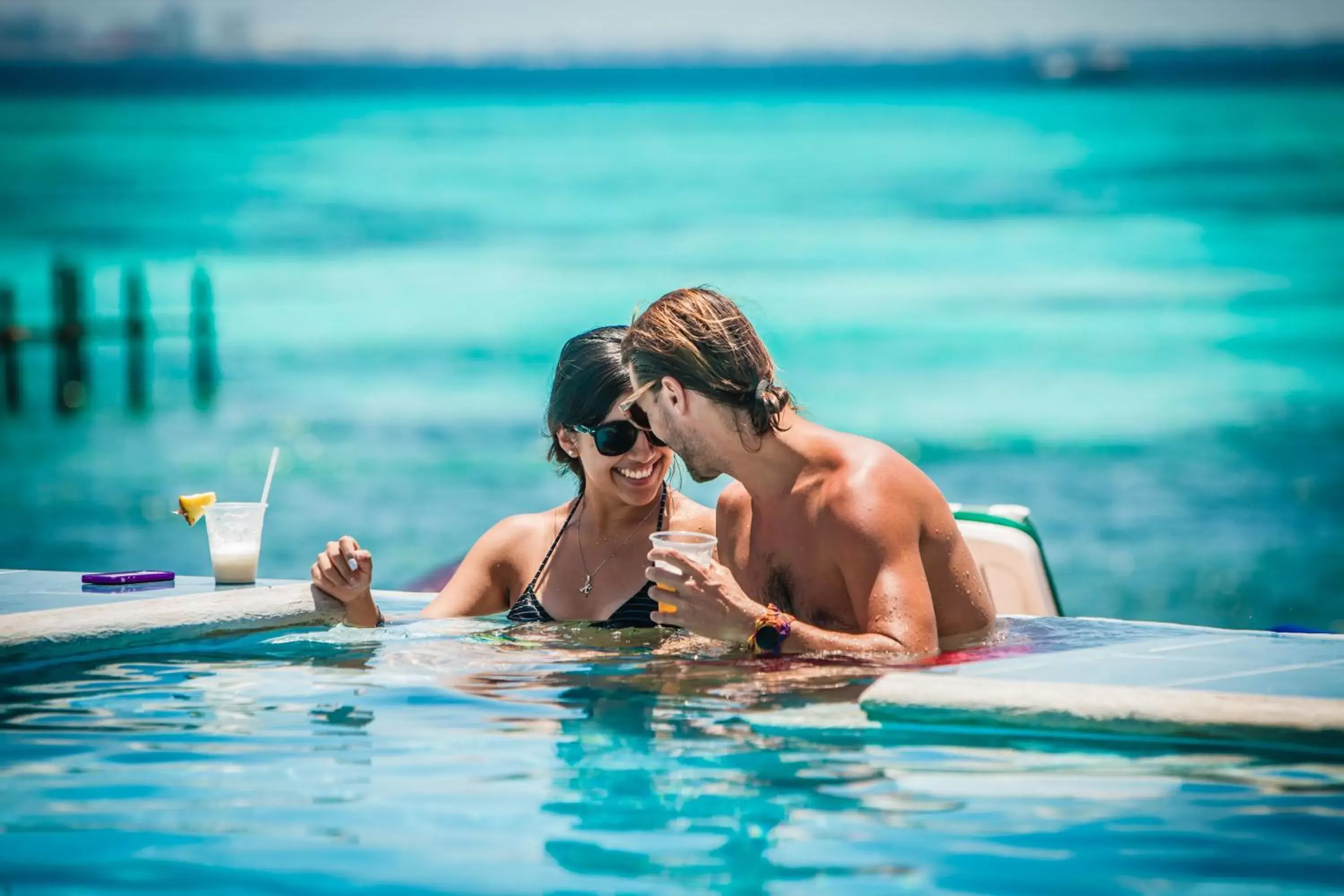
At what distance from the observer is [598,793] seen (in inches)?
119

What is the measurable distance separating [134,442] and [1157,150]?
26.3 meters

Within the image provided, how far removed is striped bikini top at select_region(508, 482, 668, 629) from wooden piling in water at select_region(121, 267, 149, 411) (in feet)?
63.7

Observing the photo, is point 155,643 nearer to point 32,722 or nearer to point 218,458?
point 32,722

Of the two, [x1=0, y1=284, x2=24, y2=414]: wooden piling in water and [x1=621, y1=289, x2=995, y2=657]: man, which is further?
[x1=0, y1=284, x2=24, y2=414]: wooden piling in water

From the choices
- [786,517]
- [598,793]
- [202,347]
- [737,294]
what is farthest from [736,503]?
[202,347]

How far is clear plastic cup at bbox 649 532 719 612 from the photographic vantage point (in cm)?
366

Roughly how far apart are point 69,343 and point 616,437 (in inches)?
769

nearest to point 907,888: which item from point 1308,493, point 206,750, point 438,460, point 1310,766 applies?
point 1310,766

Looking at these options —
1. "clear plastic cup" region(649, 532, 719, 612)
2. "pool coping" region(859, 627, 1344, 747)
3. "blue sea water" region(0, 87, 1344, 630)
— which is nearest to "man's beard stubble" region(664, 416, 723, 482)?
"clear plastic cup" region(649, 532, 719, 612)

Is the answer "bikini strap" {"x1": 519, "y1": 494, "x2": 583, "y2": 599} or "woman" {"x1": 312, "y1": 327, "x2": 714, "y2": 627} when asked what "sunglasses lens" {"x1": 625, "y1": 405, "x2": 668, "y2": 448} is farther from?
"bikini strap" {"x1": 519, "y1": 494, "x2": 583, "y2": 599}

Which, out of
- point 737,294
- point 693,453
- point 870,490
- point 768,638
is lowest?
point 768,638

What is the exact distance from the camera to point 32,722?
3.55 m

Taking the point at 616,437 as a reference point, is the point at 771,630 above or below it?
below

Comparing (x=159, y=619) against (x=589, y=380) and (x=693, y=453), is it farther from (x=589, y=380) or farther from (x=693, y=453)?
(x=693, y=453)
